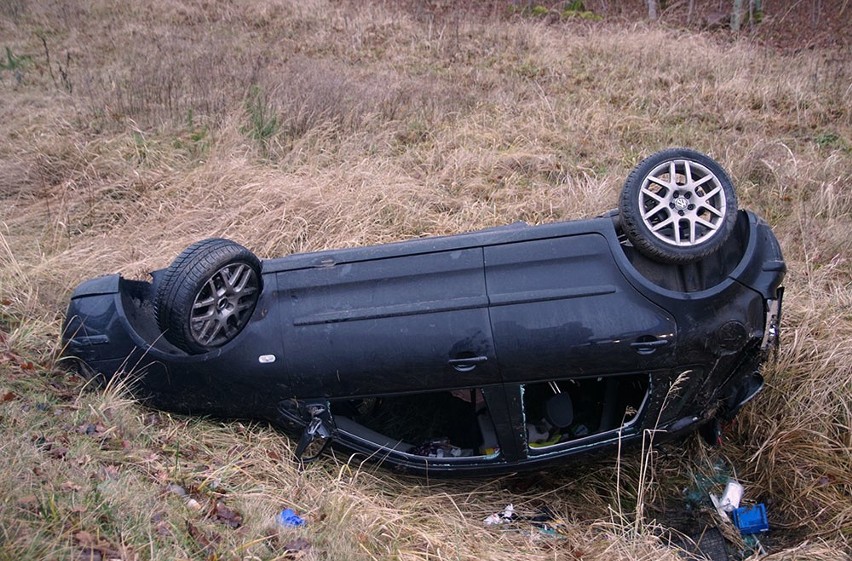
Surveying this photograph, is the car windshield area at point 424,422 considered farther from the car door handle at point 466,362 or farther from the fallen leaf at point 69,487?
the fallen leaf at point 69,487

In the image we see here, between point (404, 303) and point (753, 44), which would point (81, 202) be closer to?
point (404, 303)

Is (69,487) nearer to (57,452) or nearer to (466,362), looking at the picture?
(57,452)

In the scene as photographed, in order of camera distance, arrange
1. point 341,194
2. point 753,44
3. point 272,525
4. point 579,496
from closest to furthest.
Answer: point 272,525
point 579,496
point 341,194
point 753,44

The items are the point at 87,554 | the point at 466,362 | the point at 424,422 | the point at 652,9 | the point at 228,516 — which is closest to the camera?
the point at 87,554

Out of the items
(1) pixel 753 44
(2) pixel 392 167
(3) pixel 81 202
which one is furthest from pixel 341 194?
(1) pixel 753 44

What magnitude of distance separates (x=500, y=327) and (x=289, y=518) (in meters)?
1.28

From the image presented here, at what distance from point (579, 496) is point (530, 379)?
1.00 meters

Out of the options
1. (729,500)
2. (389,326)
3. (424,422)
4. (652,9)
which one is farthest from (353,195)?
(652,9)

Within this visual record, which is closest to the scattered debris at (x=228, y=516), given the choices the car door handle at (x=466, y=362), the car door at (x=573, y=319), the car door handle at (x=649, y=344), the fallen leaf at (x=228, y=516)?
the fallen leaf at (x=228, y=516)

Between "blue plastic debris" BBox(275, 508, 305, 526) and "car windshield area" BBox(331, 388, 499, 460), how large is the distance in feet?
1.80

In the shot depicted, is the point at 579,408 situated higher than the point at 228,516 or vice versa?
the point at 228,516

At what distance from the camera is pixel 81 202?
21.9ft

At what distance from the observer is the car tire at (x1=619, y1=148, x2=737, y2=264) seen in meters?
3.45

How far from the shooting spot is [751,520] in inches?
149
